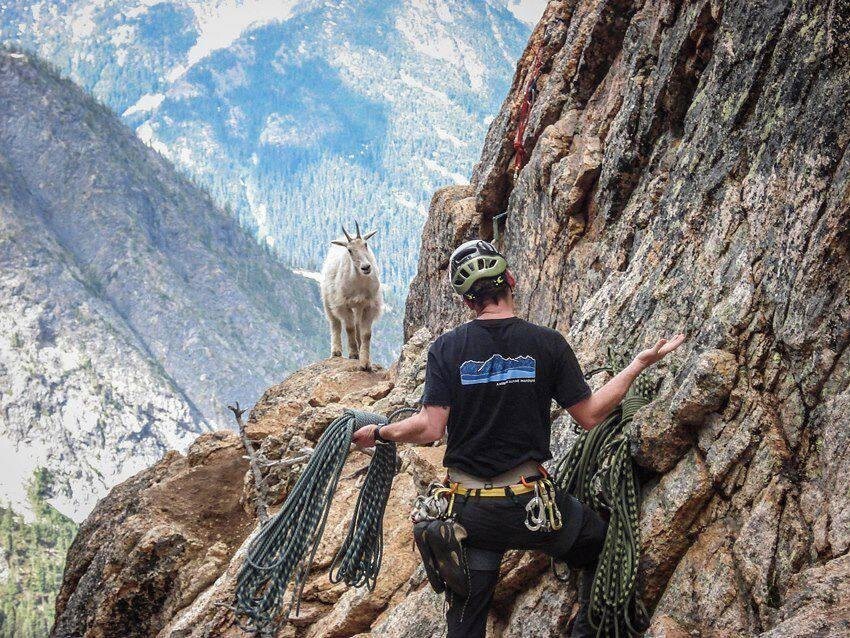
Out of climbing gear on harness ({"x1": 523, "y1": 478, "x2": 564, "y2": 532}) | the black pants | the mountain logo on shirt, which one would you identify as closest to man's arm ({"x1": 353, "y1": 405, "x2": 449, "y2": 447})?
the mountain logo on shirt

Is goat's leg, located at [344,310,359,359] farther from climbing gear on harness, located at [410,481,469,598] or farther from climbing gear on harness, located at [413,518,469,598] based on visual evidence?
climbing gear on harness, located at [413,518,469,598]

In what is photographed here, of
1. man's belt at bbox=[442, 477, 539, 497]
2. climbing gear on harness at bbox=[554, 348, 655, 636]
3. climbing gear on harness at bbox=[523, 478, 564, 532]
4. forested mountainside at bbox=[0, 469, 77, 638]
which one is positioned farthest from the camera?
forested mountainside at bbox=[0, 469, 77, 638]

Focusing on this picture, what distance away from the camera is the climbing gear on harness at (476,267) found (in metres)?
5.54

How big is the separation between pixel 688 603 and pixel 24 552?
133 m

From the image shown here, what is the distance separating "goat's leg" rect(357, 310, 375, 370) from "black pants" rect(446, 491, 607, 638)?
→ 42.3 feet

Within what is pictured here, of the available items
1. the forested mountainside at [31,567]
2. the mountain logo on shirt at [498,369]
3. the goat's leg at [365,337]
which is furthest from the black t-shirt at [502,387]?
the forested mountainside at [31,567]

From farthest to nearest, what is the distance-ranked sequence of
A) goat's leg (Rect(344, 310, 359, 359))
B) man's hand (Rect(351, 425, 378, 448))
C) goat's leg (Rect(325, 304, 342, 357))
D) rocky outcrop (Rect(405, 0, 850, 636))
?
1. goat's leg (Rect(325, 304, 342, 357))
2. goat's leg (Rect(344, 310, 359, 359))
3. man's hand (Rect(351, 425, 378, 448))
4. rocky outcrop (Rect(405, 0, 850, 636))

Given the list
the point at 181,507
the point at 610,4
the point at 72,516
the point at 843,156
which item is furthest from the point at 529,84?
the point at 72,516

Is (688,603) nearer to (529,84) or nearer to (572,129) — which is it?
(572,129)

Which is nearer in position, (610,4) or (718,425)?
(718,425)

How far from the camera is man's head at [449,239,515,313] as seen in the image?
555cm

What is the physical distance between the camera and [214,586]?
418 inches

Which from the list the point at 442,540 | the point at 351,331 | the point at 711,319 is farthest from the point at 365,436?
the point at 351,331

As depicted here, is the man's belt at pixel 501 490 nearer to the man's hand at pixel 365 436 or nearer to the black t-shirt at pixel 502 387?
the black t-shirt at pixel 502 387
